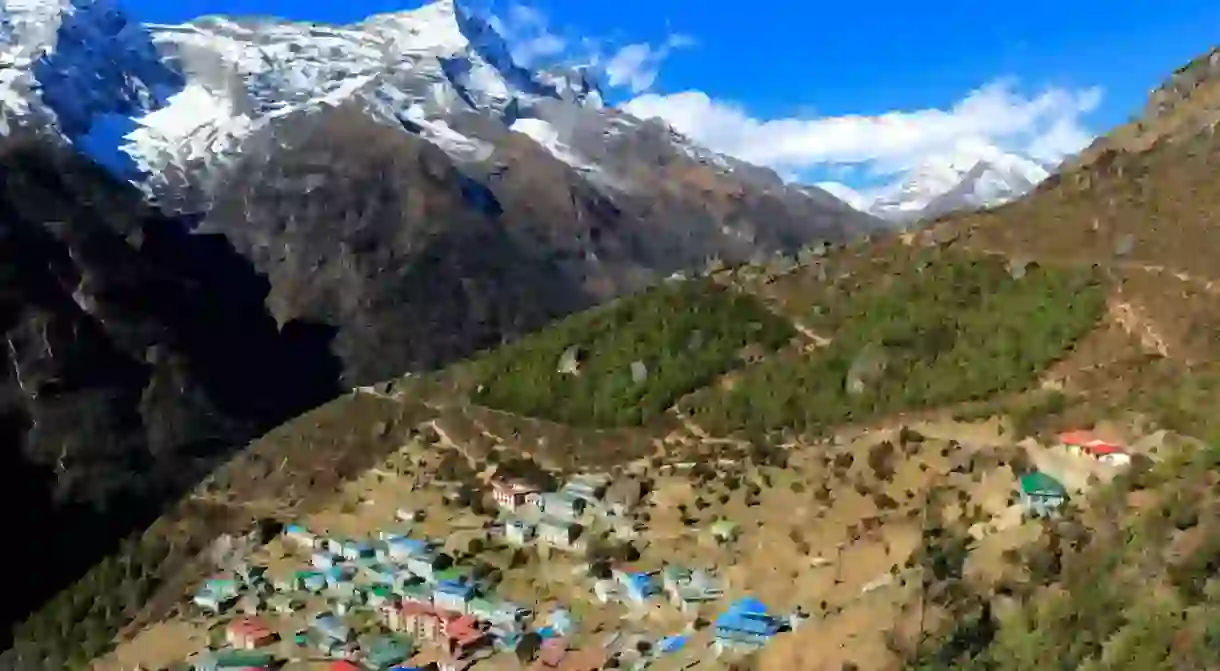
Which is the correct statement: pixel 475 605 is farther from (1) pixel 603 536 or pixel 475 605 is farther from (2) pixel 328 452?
(2) pixel 328 452

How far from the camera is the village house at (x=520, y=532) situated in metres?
53.2

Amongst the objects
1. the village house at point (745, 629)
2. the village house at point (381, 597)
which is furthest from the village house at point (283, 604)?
the village house at point (745, 629)

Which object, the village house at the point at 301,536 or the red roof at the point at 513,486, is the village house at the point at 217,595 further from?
the red roof at the point at 513,486

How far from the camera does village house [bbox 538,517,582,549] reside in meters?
51.7

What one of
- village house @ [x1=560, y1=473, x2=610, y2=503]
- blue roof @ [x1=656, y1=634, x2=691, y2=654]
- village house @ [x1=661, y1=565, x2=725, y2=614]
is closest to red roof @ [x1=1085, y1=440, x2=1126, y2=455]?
village house @ [x1=661, y1=565, x2=725, y2=614]

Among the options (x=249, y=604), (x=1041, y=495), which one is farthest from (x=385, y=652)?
(x=1041, y=495)

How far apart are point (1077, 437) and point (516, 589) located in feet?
74.9

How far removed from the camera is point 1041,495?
39.6 m

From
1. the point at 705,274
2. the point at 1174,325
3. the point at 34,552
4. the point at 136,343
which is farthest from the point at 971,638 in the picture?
the point at 136,343

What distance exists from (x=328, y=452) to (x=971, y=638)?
2050 inches

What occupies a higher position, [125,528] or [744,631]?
[744,631]

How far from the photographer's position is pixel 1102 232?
7006cm

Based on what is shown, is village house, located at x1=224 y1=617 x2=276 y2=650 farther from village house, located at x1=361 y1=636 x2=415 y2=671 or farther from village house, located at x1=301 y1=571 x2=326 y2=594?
village house, located at x1=361 y1=636 x2=415 y2=671

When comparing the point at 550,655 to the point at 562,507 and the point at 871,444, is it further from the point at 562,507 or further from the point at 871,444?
the point at 871,444
